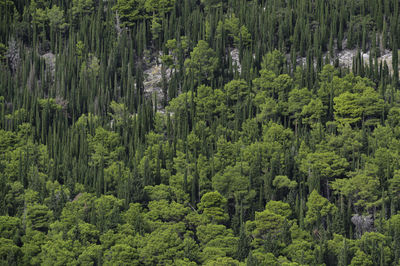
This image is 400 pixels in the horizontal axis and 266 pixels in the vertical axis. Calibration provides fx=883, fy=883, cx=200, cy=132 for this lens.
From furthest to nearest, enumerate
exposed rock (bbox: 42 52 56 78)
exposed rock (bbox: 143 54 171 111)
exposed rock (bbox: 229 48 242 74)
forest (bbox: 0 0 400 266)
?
exposed rock (bbox: 42 52 56 78), exposed rock (bbox: 229 48 242 74), exposed rock (bbox: 143 54 171 111), forest (bbox: 0 0 400 266)

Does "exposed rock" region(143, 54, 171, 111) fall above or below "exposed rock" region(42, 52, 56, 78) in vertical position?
below

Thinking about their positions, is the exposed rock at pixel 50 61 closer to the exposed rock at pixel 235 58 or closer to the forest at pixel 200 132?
the forest at pixel 200 132

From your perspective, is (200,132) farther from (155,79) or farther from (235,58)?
(235,58)

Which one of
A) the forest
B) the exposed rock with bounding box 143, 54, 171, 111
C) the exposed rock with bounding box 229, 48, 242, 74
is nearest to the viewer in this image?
the forest

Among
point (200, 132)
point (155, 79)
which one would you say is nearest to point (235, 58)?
point (155, 79)

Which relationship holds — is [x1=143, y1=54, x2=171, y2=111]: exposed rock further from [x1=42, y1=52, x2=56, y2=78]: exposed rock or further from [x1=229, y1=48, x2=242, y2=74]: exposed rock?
[x1=42, y1=52, x2=56, y2=78]: exposed rock

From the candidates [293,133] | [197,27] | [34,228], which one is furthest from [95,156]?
[197,27]

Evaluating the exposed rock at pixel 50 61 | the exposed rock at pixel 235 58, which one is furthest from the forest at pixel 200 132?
the exposed rock at pixel 50 61

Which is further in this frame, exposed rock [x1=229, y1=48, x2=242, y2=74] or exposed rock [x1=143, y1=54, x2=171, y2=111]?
exposed rock [x1=229, y1=48, x2=242, y2=74]

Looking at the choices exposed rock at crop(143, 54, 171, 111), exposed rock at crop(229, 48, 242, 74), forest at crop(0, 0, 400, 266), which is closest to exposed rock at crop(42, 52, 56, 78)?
forest at crop(0, 0, 400, 266)
